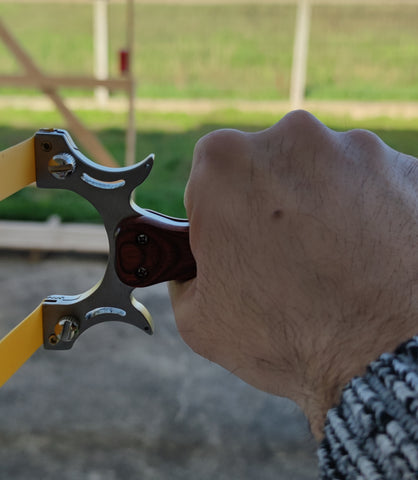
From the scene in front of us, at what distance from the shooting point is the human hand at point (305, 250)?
0.94ft

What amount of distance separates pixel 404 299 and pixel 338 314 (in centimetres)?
3

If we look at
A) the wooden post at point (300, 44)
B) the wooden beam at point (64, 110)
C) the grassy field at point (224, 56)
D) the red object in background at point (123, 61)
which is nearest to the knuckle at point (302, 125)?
the wooden beam at point (64, 110)

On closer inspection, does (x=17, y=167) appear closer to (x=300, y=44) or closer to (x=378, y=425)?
→ (x=378, y=425)

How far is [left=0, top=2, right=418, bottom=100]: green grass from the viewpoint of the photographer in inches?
167

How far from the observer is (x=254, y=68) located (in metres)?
4.46

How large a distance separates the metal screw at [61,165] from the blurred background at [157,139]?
225 millimetres

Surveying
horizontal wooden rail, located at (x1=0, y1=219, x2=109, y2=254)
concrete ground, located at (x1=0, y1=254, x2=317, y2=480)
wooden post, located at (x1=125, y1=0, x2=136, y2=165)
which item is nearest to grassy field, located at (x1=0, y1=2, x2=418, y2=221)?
horizontal wooden rail, located at (x1=0, y1=219, x2=109, y2=254)

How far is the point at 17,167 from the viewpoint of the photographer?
343 mm

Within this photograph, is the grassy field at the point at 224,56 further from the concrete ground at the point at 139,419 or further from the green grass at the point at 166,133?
the concrete ground at the point at 139,419

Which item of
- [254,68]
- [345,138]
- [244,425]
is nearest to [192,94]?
[254,68]

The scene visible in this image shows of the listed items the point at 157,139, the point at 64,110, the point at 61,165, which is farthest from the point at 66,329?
the point at 157,139

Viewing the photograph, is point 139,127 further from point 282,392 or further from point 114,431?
point 282,392

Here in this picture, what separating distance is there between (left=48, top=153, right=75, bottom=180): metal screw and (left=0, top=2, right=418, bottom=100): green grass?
3.95 m

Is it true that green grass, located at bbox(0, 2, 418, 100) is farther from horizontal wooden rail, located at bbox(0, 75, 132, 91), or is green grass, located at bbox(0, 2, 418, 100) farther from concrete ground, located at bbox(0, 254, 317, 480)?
concrete ground, located at bbox(0, 254, 317, 480)
